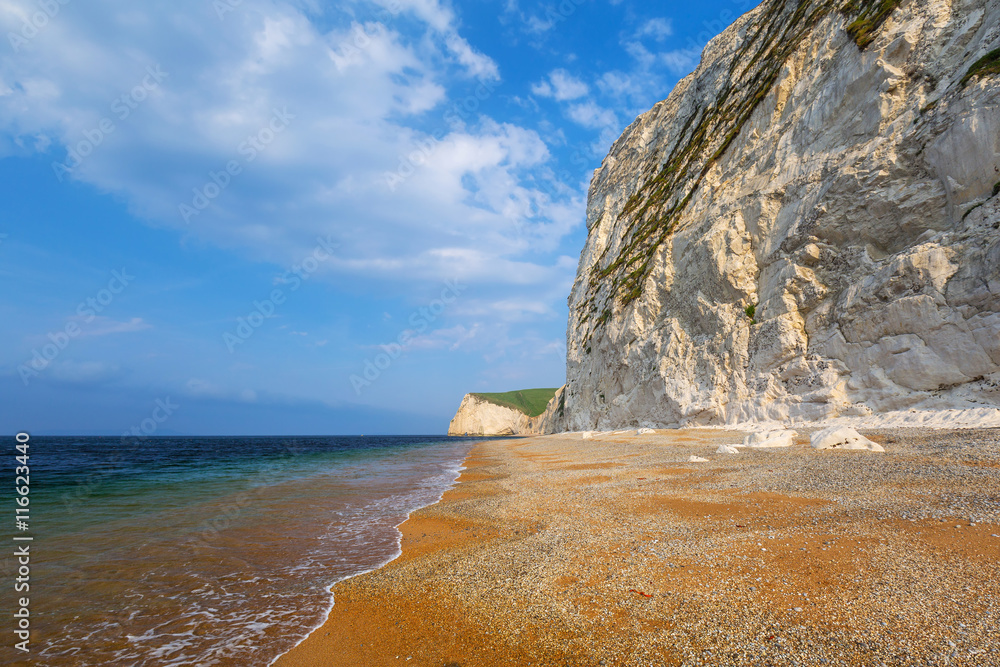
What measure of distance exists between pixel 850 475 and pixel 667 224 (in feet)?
109

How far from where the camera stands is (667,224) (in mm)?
38094

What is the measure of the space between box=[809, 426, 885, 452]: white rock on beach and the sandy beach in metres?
2.61

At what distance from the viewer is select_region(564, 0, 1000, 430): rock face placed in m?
16.3

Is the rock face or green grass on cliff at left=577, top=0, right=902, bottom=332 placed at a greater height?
green grass on cliff at left=577, top=0, right=902, bottom=332

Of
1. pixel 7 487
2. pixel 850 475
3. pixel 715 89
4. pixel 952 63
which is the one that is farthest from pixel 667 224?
pixel 7 487

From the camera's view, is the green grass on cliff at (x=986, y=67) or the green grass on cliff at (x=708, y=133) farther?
the green grass on cliff at (x=708, y=133)

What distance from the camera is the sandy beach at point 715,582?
3.36 meters

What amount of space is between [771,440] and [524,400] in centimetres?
14197

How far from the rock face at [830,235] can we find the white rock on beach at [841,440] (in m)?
6.49

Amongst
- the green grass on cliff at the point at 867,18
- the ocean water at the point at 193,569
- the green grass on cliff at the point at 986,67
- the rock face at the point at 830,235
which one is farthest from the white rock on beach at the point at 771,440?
the green grass on cliff at the point at 867,18

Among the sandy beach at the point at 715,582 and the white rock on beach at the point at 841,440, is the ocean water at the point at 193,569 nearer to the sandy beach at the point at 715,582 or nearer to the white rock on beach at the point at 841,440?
the sandy beach at the point at 715,582

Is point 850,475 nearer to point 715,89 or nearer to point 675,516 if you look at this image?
point 675,516

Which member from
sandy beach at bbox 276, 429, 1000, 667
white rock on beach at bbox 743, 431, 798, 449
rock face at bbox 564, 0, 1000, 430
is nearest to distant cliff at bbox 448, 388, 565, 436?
rock face at bbox 564, 0, 1000, 430

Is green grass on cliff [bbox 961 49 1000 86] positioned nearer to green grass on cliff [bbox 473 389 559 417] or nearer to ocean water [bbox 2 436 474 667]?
ocean water [bbox 2 436 474 667]
